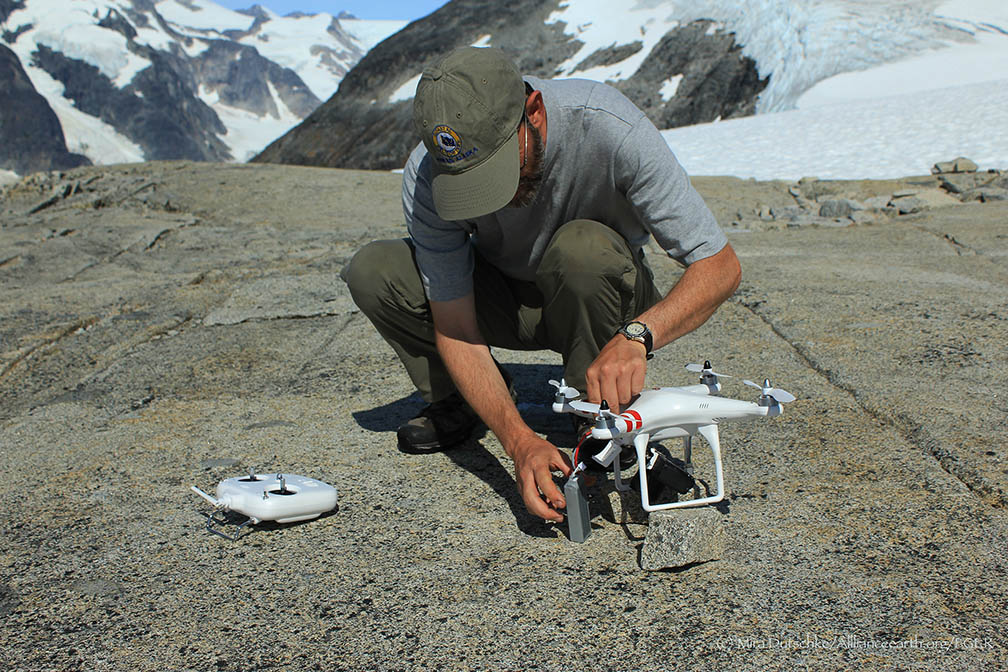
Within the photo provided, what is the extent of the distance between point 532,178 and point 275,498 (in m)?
0.92

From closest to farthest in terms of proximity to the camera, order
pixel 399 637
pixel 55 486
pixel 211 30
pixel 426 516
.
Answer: pixel 399 637 < pixel 426 516 < pixel 55 486 < pixel 211 30

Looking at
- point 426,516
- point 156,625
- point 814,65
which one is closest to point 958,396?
point 426,516

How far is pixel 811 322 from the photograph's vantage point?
321 cm

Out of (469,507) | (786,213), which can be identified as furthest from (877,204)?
(469,507)

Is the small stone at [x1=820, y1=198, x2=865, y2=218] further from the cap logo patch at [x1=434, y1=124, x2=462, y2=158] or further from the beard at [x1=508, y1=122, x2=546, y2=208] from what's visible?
the cap logo patch at [x1=434, y1=124, x2=462, y2=158]

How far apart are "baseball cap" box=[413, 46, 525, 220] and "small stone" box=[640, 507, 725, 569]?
709mm

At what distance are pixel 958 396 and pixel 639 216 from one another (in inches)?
46.0

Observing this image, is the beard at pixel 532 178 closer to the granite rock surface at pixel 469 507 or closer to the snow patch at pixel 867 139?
the granite rock surface at pixel 469 507

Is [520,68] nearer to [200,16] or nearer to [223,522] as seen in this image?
[223,522]

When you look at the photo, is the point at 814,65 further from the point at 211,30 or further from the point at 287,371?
the point at 211,30

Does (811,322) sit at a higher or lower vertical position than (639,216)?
lower

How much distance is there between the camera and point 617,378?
1606mm

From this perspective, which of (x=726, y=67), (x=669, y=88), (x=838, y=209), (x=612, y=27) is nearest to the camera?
(x=838, y=209)

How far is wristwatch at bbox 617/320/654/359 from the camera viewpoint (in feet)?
5.62
